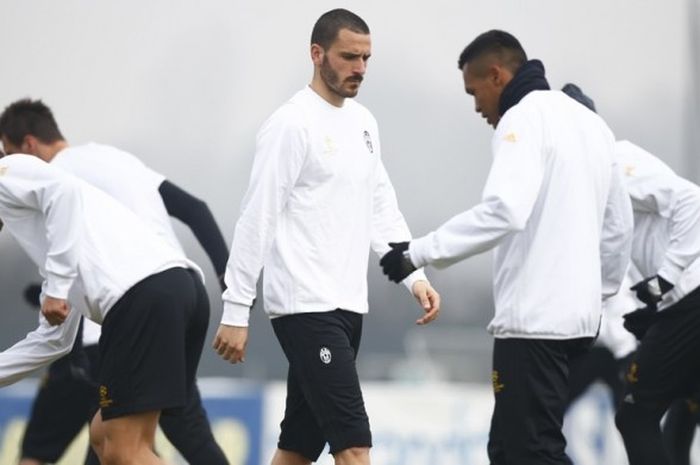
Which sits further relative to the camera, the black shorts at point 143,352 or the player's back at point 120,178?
the player's back at point 120,178

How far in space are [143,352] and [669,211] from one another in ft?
7.61

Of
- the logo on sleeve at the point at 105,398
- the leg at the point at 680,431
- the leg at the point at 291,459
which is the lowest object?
the leg at the point at 680,431

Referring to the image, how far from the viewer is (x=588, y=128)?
5.68m

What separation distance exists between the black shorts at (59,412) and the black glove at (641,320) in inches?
85.8

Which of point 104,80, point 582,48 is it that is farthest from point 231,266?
point 582,48

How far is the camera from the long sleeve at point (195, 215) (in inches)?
277

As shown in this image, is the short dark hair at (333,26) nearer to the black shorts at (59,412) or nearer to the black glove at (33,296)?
the black glove at (33,296)

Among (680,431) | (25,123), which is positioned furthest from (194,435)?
(680,431)

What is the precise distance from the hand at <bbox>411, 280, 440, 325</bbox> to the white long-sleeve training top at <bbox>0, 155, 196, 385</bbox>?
2.64ft

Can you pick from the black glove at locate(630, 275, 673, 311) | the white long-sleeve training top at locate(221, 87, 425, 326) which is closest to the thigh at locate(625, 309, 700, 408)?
the black glove at locate(630, 275, 673, 311)

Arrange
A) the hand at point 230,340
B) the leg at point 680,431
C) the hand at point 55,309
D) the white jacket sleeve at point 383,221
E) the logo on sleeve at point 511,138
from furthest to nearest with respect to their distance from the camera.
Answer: the leg at point 680,431 < the white jacket sleeve at point 383,221 < the hand at point 230,340 < the hand at point 55,309 < the logo on sleeve at point 511,138

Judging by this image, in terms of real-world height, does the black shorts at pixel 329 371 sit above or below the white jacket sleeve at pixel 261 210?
below

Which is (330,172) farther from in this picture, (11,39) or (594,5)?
(594,5)

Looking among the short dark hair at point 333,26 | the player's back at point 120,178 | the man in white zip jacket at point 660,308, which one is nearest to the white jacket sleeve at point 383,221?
the short dark hair at point 333,26
